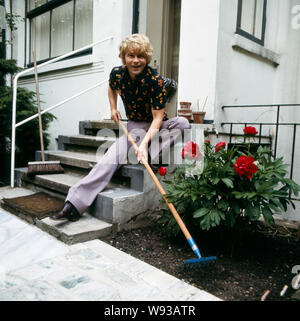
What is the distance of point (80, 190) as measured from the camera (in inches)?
98.3

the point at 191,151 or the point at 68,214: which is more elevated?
the point at 191,151

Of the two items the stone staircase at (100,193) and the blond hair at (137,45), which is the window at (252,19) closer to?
the blond hair at (137,45)

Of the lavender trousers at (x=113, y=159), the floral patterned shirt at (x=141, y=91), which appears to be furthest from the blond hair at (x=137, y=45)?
the lavender trousers at (x=113, y=159)

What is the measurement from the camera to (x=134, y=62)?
250 centimetres

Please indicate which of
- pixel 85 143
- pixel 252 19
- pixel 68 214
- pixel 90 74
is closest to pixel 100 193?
pixel 68 214

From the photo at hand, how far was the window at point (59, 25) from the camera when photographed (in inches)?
204

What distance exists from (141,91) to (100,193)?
1.02 metres

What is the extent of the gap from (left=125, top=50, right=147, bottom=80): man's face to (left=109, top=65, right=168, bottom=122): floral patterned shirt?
0.06 m

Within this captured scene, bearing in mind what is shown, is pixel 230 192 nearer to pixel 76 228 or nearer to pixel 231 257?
pixel 231 257

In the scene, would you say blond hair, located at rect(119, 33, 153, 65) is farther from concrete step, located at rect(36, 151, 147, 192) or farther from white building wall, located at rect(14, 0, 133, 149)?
white building wall, located at rect(14, 0, 133, 149)

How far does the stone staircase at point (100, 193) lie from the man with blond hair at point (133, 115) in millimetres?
122

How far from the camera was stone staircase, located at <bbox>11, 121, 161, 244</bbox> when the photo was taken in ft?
7.78

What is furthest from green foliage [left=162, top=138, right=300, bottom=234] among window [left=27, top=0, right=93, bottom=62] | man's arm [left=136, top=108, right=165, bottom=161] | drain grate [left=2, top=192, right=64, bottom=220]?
window [left=27, top=0, right=93, bottom=62]

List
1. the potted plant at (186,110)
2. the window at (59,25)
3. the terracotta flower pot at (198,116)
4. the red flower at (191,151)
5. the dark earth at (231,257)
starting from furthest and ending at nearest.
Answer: the window at (59,25) < the potted plant at (186,110) < the terracotta flower pot at (198,116) < the red flower at (191,151) < the dark earth at (231,257)
